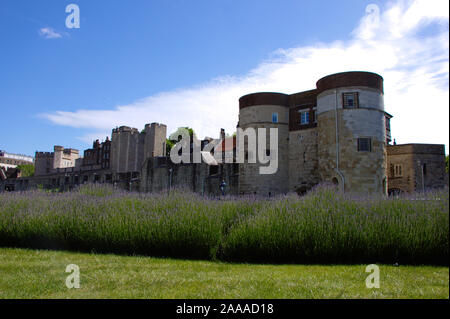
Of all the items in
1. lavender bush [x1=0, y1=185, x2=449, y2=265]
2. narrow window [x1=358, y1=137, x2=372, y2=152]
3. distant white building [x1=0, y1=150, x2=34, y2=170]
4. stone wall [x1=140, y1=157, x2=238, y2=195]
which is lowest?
lavender bush [x1=0, y1=185, x2=449, y2=265]

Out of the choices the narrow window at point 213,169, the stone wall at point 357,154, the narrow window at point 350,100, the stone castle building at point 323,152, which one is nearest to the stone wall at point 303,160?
the stone castle building at point 323,152

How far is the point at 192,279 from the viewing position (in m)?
5.80

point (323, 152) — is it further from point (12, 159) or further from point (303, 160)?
point (12, 159)

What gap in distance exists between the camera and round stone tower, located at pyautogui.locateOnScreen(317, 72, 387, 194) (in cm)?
2373

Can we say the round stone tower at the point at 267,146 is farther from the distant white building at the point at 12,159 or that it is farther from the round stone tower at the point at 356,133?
the distant white building at the point at 12,159

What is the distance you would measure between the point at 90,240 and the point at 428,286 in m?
7.63

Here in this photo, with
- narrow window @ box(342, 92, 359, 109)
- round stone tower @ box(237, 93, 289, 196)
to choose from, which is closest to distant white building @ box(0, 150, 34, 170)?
round stone tower @ box(237, 93, 289, 196)

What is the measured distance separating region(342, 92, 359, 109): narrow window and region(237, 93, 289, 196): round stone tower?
620 cm

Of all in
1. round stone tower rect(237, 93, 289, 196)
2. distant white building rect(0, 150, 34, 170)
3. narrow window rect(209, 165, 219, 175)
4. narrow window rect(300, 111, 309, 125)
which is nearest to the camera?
round stone tower rect(237, 93, 289, 196)

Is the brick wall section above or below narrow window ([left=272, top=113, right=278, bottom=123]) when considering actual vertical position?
below

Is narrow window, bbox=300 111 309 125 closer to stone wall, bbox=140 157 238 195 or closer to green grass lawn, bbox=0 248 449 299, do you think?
stone wall, bbox=140 157 238 195

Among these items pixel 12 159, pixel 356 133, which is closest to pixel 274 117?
pixel 356 133

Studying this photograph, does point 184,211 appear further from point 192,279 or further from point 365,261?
point 365,261

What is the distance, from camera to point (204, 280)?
5.75 metres
